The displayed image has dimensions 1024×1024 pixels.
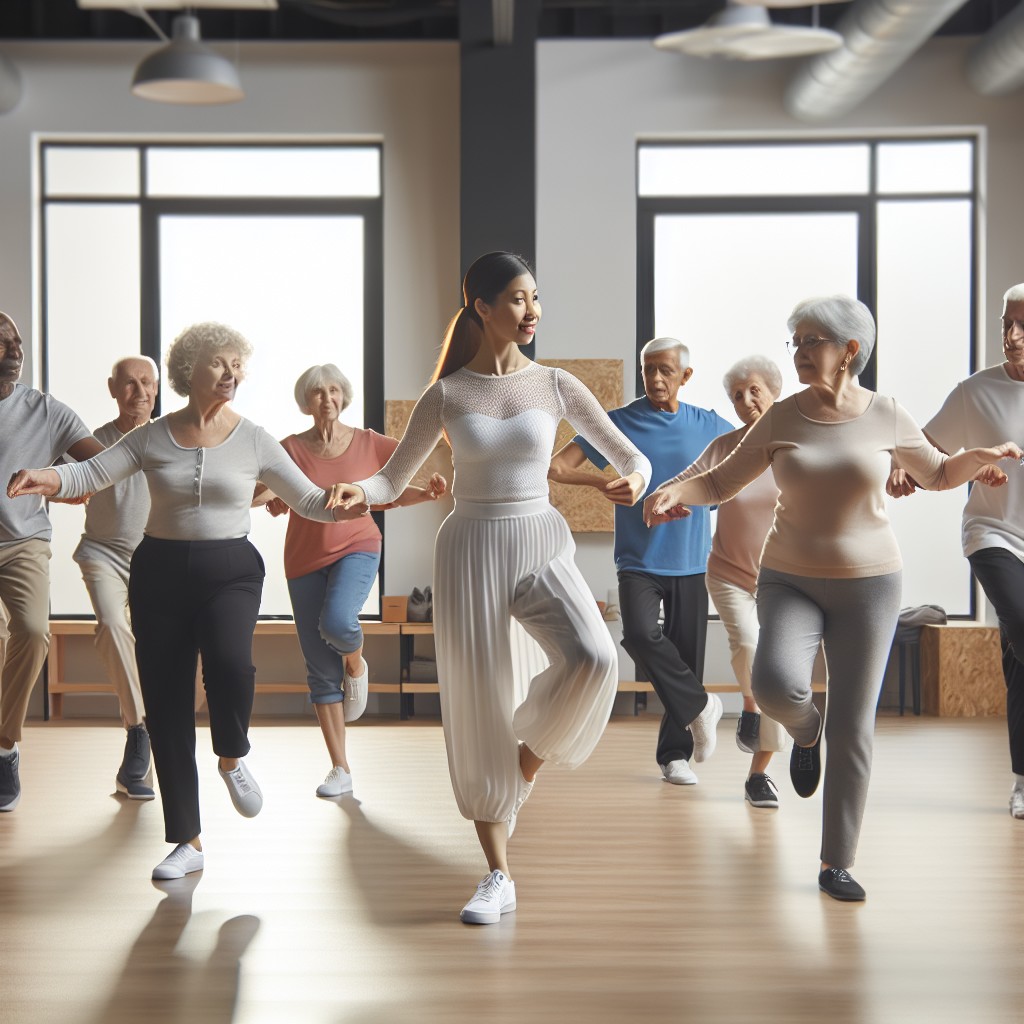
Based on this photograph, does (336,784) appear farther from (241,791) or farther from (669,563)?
(669,563)

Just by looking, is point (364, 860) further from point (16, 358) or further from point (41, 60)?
point (41, 60)

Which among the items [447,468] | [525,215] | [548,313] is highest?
[525,215]

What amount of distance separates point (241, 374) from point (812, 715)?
197 centimetres

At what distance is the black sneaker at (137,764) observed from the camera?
5.38 meters

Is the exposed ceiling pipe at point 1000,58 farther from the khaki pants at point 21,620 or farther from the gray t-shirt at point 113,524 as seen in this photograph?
the khaki pants at point 21,620

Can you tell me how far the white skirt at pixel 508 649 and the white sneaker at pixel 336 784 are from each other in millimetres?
1950

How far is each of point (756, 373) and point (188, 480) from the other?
2.36 m

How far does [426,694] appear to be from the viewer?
328 inches

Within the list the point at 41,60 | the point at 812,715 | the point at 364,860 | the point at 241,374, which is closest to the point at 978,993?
the point at 812,715

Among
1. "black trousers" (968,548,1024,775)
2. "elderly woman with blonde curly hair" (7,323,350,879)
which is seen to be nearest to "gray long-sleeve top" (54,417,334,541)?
"elderly woman with blonde curly hair" (7,323,350,879)

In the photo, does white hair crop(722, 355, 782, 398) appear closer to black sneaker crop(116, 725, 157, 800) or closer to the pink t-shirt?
the pink t-shirt

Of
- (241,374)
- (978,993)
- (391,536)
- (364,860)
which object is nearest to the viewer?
(978,993)

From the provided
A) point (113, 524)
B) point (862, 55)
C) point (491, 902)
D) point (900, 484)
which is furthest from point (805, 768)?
point (862, 55)

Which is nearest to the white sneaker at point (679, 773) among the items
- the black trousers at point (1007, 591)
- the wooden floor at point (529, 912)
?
the wooden floor at point (529, 912)
